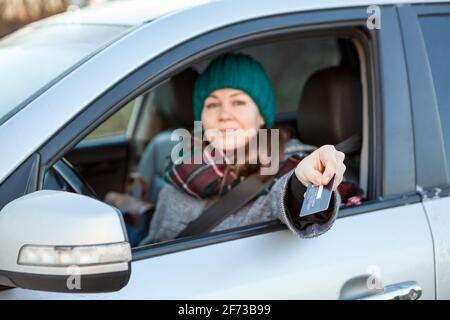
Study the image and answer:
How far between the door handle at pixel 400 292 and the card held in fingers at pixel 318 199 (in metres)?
0.33

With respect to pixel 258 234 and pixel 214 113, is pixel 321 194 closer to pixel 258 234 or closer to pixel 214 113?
pixel 258 234

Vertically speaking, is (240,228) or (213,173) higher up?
(213,173)

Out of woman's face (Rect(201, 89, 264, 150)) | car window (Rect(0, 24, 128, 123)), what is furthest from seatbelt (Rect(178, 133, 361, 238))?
car window (Rect(0, 24, 128, 123))

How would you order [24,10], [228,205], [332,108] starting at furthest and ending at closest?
[24,10] → [332,108] → [228,205]

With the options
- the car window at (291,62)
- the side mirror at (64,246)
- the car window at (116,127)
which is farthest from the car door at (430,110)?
the car window at (116,127)

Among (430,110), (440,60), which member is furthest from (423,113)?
(440,60)

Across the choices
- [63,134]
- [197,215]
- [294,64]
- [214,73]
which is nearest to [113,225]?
[63,134]

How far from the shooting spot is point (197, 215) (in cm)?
230

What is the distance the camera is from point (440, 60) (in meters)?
2.12

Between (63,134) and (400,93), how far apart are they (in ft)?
3.21

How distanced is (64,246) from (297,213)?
69cm

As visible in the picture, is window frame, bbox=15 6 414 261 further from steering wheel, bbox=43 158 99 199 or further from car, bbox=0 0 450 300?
steering wheel, bbox=43 158 99 199

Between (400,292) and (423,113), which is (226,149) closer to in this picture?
(423,113)

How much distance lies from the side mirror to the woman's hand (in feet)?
1.62
